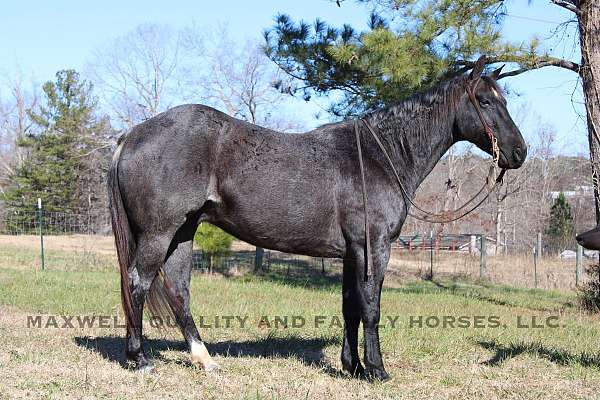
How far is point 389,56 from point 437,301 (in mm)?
4760

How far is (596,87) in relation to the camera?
8.00 m

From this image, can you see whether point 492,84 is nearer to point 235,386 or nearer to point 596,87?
point 235,386

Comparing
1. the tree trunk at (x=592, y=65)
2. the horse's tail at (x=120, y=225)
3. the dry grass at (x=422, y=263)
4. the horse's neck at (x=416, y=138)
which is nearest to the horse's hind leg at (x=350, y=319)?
the horse's neck at (x=416, y=138)

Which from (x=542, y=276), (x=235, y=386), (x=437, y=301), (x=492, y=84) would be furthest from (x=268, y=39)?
(x=542, y=276)

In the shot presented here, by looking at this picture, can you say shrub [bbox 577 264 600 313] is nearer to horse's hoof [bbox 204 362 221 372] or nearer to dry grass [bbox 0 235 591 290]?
dry grass [bbox 0 235 591 290]

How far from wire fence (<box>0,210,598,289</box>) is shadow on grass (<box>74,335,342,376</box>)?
30.1ft

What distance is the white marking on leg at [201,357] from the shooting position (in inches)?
191

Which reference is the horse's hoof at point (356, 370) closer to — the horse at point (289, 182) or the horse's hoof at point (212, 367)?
the horse at point (289, 182)

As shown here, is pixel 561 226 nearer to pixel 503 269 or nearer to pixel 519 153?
pixel 503 269

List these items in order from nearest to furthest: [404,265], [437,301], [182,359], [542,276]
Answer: [182,359] < [437,301] < [542,276] < [404,265]

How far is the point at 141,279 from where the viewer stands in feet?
15.4

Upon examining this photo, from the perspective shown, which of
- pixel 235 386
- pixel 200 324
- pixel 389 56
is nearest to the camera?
pixel 235 386

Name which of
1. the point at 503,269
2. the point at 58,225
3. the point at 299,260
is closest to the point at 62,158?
the point at 58,225

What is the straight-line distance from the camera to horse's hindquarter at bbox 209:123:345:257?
4.56m
